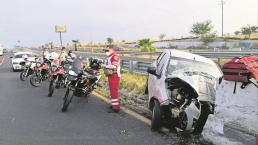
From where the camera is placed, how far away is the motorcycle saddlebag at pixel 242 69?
550 cm

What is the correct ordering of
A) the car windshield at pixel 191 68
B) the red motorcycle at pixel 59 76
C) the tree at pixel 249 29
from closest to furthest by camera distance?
the car windshield at pixel 191 68, the red motorcycle at pixel 59 76, the tree at pixel 249 29

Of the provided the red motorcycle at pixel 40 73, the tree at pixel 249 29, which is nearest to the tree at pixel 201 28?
the tree at pixel 249 29

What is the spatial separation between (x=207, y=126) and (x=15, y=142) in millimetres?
3457

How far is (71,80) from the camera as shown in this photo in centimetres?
1140

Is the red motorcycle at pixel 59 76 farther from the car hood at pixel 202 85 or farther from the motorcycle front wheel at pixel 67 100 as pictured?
the car hood at pixel 202 85

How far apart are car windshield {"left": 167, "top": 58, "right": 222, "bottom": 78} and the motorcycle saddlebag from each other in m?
2.18

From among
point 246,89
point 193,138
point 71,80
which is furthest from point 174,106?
point 71,80

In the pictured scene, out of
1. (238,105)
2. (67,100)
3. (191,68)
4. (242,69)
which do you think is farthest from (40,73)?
(242,69)

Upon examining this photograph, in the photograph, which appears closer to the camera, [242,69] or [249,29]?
[242,69]

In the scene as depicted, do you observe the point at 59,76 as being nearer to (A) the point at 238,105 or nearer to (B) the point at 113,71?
(B) the point at 113,71

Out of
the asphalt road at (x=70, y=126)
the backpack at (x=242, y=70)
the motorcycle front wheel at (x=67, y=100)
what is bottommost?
the asphalt road at (x=70, y=126)

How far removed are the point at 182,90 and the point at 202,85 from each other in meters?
0.38

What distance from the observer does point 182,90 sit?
754 cm

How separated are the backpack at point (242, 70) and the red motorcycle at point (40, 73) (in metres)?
12.7
